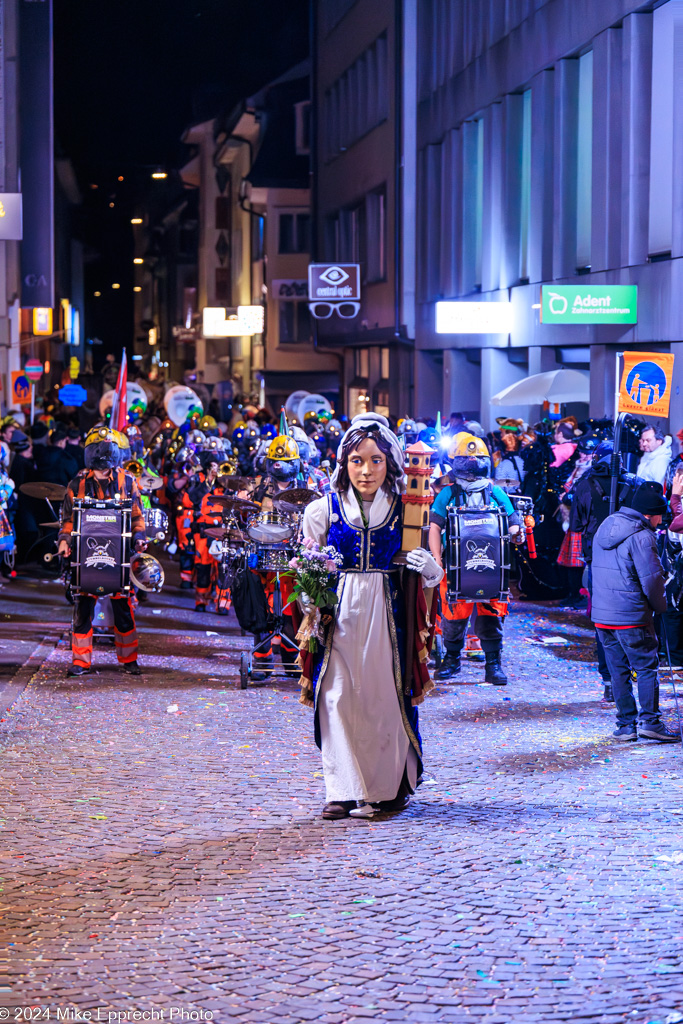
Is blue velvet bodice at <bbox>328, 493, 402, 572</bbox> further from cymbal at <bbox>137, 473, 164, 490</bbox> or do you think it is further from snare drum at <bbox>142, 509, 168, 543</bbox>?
cymbal at <bbox>137, 473, 164, 490</bbox>

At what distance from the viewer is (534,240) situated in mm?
25422

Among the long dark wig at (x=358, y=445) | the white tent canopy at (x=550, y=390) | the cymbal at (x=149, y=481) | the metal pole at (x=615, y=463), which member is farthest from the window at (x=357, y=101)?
the long dark wig at (x=358, y=445)

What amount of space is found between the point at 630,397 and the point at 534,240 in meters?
14.2

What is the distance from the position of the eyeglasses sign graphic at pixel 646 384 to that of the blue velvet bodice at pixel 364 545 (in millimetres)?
4501

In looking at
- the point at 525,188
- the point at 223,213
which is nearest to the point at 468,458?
the point at 525,188

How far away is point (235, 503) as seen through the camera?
37.5 feet

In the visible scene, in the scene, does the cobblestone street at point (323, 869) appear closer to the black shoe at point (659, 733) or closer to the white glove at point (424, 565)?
the black shoe at point (659, 733)

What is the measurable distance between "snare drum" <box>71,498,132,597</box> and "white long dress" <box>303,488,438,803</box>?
13.9 feet

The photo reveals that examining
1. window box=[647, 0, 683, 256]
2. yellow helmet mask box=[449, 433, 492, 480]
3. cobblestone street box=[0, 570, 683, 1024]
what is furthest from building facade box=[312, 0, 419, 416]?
cobblestone street box=[0, 570, 683, 1024]

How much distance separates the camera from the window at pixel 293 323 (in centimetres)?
4856

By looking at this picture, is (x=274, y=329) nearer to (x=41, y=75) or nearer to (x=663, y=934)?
(x=41, y=75)

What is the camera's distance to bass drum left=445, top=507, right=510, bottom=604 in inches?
436

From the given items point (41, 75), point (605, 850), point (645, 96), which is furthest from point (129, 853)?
point (41, 75)

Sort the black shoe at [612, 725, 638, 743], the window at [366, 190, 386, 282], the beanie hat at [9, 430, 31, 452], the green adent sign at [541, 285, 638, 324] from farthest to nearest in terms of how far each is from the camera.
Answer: the window at [366, 190, 386, 282] → the green adent sign at [541, 285, 638, 324] → the beanie hat at [9, 430, 31, 452] → the black shoe at [612, 725, 638, 743]
